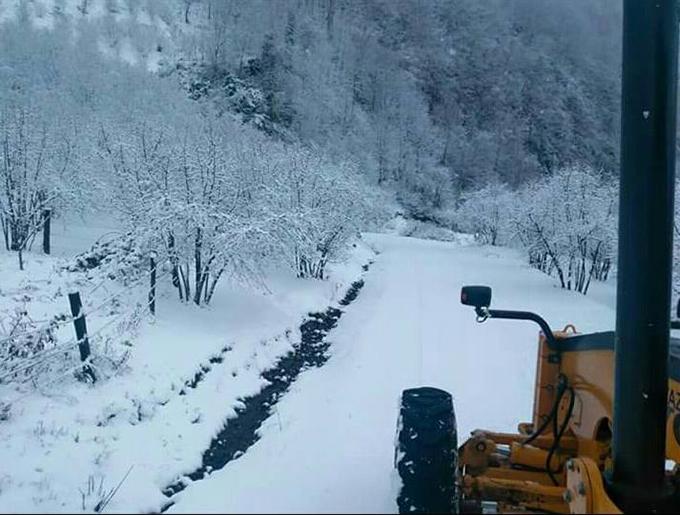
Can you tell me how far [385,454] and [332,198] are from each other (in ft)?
52.5

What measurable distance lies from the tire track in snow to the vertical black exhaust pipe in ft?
6.37

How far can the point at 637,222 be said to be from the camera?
197cm

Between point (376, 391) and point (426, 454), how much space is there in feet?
16.8

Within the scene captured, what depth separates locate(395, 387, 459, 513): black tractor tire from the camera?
6.44 feet

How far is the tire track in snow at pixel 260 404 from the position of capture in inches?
227

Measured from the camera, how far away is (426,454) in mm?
2402

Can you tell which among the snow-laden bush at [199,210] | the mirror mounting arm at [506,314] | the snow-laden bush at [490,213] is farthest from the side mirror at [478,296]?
the snow-laden bush at [490,213]

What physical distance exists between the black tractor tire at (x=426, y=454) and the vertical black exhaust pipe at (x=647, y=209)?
68 centimetres

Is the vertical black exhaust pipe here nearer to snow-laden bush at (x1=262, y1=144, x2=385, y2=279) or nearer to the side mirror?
the side mirror

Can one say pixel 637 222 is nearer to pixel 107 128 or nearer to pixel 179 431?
pixel 179 431

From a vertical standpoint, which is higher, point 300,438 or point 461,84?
point 461,84

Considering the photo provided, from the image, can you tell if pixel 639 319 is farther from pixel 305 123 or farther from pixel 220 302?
pixel 305 123

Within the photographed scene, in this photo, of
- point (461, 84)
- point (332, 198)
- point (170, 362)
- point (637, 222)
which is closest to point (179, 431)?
point (170, 362)

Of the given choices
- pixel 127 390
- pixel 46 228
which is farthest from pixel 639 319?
pixel 46 228
